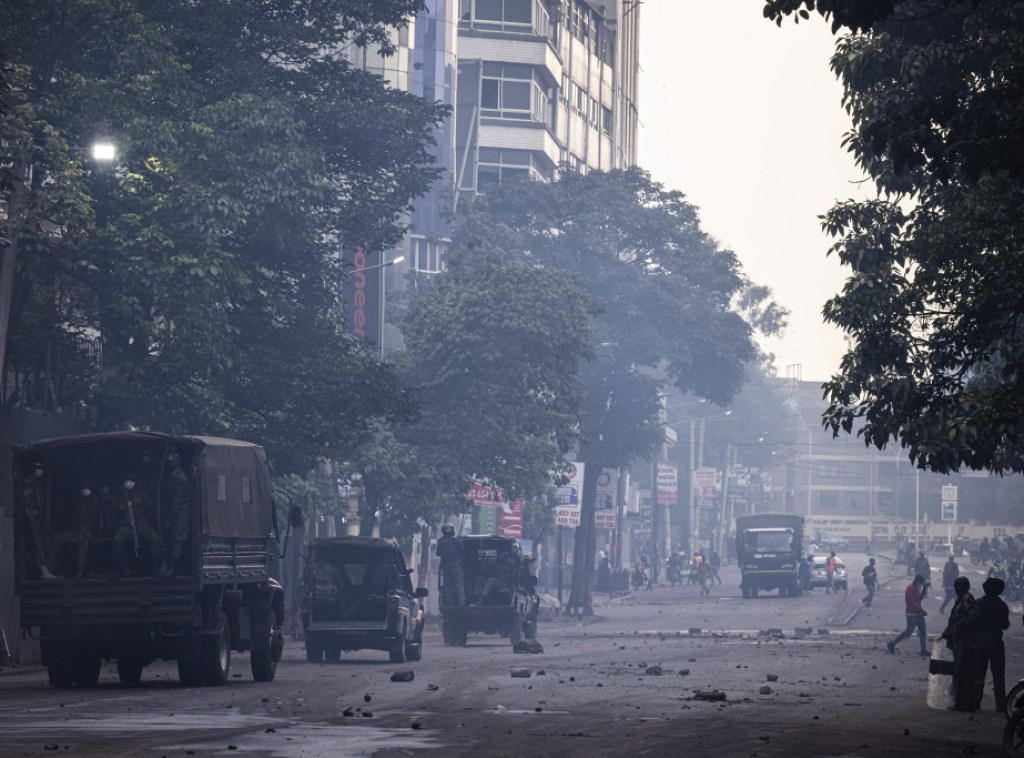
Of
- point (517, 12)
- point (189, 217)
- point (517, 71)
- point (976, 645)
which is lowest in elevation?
point (976, 645)

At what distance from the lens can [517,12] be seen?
3376 inches

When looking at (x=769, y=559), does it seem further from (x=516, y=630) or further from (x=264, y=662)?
(x=264, y=662)

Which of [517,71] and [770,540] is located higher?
[517,71]

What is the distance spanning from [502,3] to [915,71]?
67.8 m

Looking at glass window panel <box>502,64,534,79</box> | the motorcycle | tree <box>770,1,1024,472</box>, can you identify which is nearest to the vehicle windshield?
the motorcycle

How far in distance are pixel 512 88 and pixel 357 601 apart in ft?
193

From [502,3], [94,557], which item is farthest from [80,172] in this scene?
[502,3]

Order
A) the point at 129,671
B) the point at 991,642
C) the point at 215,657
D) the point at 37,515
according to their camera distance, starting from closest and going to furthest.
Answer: the point at 991,642 < the point at 37,515 < the point at 215,657 < the point at 129,671

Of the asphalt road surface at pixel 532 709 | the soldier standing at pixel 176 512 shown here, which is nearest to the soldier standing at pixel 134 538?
the soldier standing at pixel 176 512

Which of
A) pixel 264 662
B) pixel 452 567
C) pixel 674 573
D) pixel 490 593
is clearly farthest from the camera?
pixel 674 573

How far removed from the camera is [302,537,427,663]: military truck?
95.7 ft

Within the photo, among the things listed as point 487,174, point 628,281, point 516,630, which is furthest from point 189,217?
point 487,174

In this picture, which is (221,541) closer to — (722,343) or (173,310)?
(173,310)

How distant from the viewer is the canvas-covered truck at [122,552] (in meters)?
20.8
